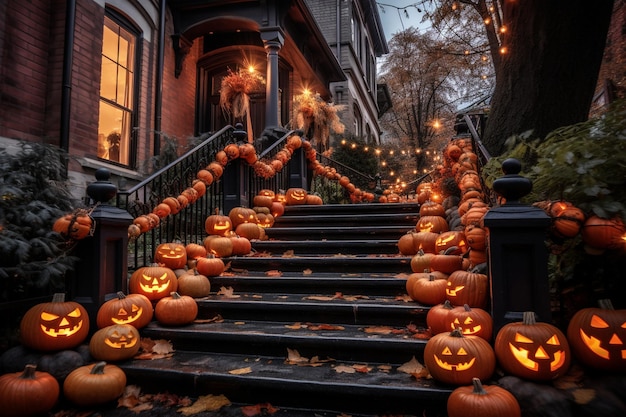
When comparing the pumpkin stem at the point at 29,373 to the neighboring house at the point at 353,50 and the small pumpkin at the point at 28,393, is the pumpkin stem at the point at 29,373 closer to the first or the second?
the small pumpkin at the point at 28,393

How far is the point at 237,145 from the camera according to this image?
18.8 feet

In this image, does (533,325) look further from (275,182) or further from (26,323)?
(275,182)

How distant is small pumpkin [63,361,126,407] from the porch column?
6.96m

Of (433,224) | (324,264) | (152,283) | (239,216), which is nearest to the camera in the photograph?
(152,283)

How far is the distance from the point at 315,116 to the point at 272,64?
2.29 m

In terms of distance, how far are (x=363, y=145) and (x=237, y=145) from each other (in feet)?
29.4

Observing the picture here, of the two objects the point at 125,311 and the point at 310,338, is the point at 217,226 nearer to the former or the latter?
the point at 125,311

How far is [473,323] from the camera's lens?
102 inches

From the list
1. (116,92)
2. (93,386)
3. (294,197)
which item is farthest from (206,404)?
(116,92)

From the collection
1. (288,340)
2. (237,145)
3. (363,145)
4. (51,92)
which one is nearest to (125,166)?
(51,92)

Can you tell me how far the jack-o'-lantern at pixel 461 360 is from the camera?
2.28 metres

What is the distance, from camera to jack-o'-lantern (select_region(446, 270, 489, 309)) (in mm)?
2889

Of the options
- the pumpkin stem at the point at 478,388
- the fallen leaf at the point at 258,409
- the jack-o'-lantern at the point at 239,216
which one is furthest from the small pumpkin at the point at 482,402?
the jack-o'-lantern at the point at 239,216

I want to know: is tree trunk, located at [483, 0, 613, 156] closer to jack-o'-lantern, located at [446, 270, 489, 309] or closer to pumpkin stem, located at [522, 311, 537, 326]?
jack-o'-lantern, located at [446, 270, 489, 309]
